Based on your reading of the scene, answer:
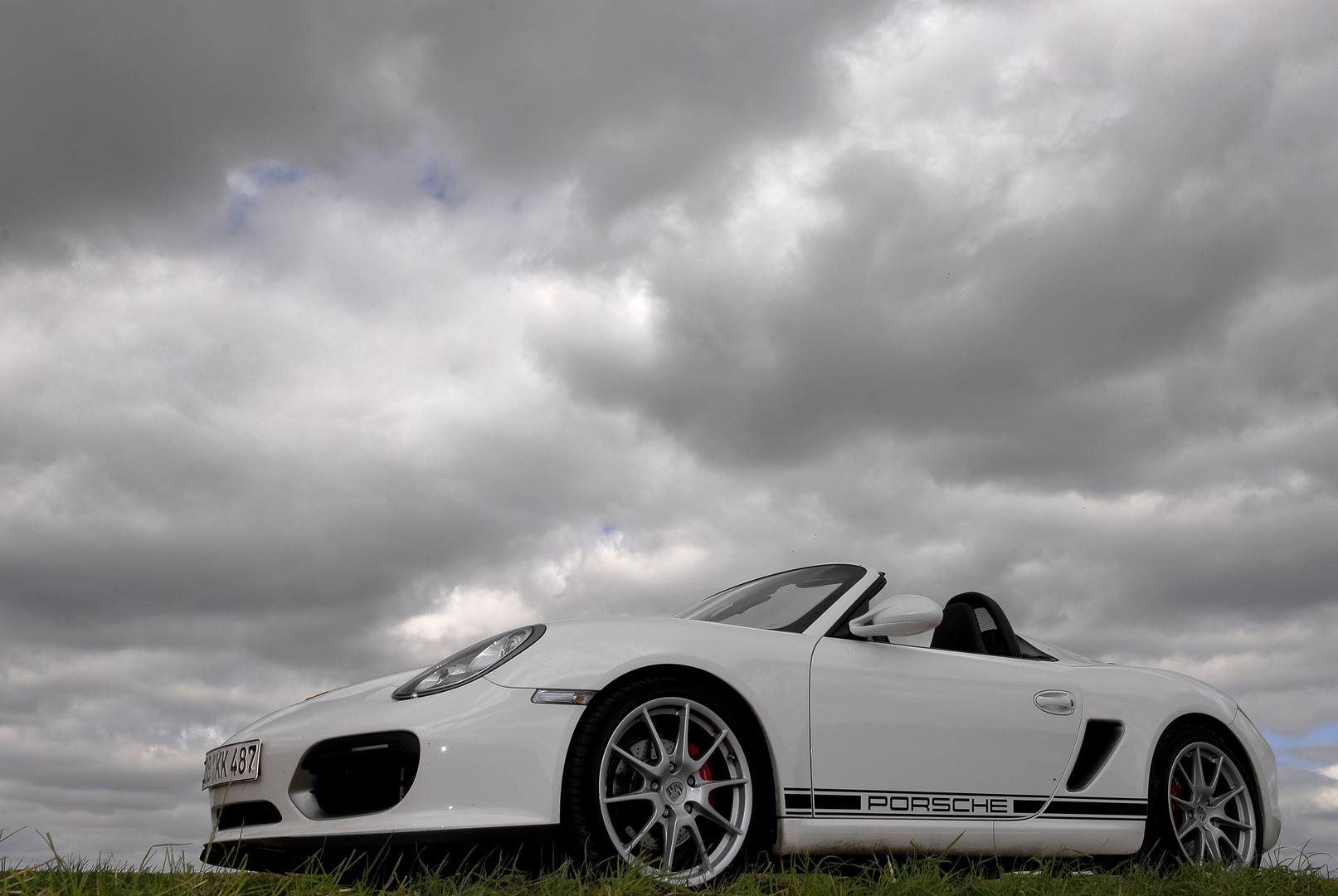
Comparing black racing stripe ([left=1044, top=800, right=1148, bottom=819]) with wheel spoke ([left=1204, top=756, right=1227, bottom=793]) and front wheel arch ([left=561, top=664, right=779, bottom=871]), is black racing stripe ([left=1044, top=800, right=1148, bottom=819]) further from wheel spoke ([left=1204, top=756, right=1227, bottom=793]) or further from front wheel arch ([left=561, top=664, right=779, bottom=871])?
front wheel arch ([left=561, top=664, right=779, bottom=871])

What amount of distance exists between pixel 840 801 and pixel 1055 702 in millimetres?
1364

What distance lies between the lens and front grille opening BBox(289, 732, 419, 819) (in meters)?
3.64

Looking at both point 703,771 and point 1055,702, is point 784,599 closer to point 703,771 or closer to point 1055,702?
point 703,771

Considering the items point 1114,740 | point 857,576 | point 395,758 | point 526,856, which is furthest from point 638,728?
point 1114,740

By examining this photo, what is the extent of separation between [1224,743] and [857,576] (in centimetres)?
232

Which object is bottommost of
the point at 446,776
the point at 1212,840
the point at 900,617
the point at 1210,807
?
the point at 1212,840

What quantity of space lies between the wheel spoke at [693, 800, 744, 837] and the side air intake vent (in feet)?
5.95

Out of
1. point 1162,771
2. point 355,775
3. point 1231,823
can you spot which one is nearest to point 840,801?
point 355,775

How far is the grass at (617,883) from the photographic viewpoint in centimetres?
332

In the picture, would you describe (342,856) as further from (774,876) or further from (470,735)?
(774,876)

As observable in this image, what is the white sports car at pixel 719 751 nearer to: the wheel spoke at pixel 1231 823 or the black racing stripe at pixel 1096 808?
the black racing stripe at pixel 1096 808

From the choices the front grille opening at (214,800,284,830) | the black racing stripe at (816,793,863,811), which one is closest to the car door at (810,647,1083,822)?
the black racing stripe at (816,793,863,811)

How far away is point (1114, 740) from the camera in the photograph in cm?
504

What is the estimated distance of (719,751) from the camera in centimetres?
396
